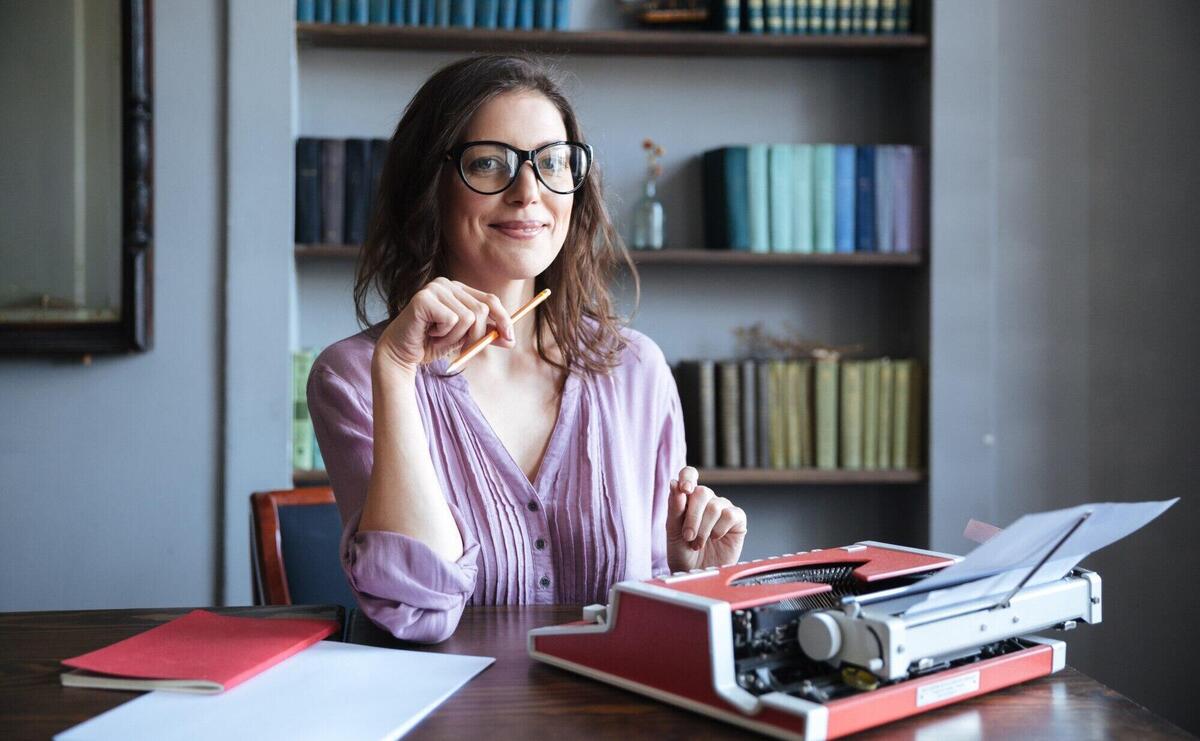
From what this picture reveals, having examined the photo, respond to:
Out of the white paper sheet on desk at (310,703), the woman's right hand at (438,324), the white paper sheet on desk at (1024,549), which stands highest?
the woman's right hand at (438,324)

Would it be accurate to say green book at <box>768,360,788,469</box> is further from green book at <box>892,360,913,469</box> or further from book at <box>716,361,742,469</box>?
green book at <box>892,360,913,469</box>

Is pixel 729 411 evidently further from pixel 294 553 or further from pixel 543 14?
pixel 294 553

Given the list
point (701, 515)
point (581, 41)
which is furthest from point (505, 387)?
point (581, 41)

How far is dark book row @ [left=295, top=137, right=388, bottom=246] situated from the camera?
2.75m

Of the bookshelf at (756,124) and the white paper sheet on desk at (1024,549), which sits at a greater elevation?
the bookshelf at (756,124)

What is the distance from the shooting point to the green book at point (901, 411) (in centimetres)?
287

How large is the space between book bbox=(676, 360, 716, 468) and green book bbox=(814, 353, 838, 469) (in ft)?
0.91

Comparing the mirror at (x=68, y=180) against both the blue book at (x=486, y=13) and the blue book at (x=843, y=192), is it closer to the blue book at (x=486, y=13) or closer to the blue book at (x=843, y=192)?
the blue book at (x=486, y=13)

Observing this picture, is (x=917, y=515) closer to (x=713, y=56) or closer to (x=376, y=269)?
(x=713, y=56)

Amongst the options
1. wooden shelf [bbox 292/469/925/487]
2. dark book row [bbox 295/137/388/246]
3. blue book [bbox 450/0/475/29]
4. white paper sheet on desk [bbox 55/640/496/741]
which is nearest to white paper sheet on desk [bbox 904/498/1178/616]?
white paper sheet on desk [bbox 55/640/496/741]

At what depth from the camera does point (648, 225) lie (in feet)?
9.51

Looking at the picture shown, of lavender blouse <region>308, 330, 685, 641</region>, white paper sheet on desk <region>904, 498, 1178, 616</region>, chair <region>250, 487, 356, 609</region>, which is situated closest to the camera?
white paper sheet on desk <region>904, 498, 1178, 616</region>

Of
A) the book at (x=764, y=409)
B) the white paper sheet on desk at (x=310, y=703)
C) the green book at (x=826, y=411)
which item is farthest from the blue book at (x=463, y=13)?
the white paper sheet on desk at (x=310, y=703)

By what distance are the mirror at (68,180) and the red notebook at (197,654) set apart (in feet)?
5.98
